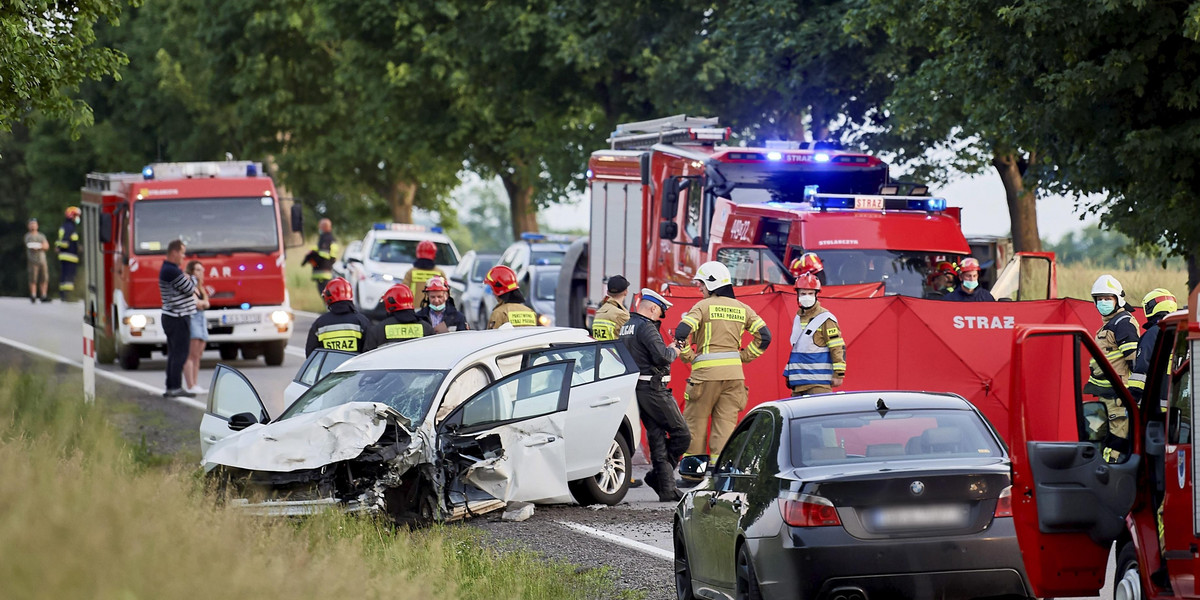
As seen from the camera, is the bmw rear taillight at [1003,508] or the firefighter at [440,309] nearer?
the bmw rear taillight at [1003,508]

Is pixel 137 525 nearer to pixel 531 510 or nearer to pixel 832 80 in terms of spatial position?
pixel 531 510

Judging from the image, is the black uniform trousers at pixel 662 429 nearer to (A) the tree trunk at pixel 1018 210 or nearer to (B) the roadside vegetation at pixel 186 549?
(B) the roadside vegetation at pixel 186 549

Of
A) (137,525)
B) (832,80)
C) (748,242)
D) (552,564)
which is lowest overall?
(552,564)

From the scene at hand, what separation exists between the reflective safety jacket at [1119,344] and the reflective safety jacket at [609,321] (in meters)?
3.70

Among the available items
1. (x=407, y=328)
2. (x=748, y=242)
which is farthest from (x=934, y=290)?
(x=407, y=328)

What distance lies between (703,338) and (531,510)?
2191mm

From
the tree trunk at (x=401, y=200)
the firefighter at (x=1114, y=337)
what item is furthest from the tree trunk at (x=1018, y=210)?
the tree trunk at (x=401, y=200)

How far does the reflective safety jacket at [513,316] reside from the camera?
14719mm

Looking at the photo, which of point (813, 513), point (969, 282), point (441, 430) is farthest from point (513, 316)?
point (813, 513)

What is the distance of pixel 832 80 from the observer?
85.8 feet

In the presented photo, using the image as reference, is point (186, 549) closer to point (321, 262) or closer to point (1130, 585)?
point (1130, 585)

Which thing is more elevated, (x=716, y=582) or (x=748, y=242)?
(x=748, y=242)

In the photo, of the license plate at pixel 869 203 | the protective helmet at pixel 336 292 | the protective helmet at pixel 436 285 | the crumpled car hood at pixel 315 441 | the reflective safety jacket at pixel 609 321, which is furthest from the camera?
the license plate at pixel 869 203

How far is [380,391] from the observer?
11.5 metres
